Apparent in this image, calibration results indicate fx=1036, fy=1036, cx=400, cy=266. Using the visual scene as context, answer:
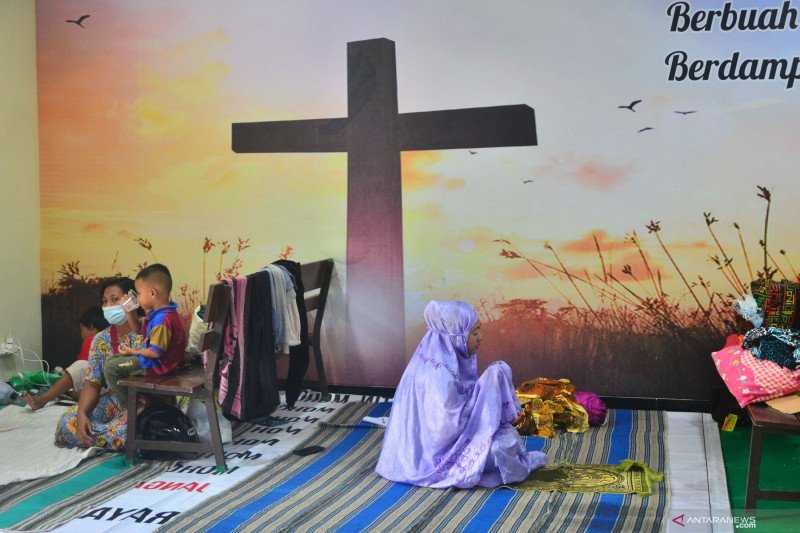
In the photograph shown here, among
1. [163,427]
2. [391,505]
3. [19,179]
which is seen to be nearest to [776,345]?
[391,505]

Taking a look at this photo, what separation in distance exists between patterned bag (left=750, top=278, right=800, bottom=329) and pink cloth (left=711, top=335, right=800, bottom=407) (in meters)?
0.27

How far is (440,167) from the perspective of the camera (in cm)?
609

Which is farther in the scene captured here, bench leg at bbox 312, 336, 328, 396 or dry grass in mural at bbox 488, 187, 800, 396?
bench leg at bbox 312, 336, 328, 396

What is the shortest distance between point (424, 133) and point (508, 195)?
2.04 ft

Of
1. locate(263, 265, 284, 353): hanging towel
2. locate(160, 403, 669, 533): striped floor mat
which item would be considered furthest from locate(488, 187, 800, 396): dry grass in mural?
locate(263, 265, 284, 353): hanging towel

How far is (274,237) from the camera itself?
6.37 m

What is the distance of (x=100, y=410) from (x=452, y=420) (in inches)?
72.1

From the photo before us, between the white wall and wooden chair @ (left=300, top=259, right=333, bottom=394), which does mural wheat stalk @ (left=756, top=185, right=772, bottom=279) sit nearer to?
wooden chair @ (left=300, top=259, right=333, bottom=394)

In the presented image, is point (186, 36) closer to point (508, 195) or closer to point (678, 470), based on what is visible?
point (508, 195)

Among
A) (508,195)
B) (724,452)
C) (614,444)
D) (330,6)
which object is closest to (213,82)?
(330,6)

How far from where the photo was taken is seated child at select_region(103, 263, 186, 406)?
16.3ft

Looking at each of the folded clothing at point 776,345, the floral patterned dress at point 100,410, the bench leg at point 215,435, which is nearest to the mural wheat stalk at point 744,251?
the folded clothing at point 776,345

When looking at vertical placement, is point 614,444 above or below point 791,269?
below

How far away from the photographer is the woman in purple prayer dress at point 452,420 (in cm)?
446
